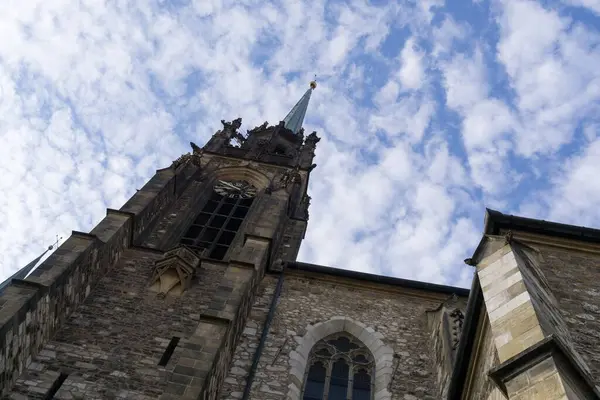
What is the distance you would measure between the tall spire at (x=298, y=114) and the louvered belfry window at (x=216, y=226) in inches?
568

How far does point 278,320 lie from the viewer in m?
12.8

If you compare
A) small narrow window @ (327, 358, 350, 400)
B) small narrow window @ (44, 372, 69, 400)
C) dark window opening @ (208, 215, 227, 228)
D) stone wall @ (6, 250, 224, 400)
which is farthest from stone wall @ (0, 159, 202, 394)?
small narrow window @ (327, 358, 350, 400)

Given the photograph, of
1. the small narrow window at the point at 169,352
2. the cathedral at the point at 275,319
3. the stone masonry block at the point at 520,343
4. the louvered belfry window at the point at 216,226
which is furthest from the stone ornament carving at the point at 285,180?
the stone masonry block at the point at 520,343

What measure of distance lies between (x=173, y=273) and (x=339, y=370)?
170 inches

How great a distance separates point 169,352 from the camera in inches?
445

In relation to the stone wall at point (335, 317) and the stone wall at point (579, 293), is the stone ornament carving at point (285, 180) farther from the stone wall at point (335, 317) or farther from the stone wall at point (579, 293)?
the stone wall at point (579, 293)

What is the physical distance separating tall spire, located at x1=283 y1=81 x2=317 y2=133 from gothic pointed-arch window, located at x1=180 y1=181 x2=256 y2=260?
44.5ft

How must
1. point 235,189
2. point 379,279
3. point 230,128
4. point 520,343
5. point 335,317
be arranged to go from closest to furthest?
point 520,343
point 335,317
point 379,279
point 235,189
point 230,128

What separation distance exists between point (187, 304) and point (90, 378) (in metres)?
3.03

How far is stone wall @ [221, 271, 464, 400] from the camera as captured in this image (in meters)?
11.3

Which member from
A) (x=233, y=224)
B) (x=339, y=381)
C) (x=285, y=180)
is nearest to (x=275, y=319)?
(x=339, y=381)

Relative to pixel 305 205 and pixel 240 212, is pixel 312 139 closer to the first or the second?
pixel 305 205

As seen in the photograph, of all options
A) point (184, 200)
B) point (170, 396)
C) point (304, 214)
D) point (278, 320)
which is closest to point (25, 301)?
point (170, 396)

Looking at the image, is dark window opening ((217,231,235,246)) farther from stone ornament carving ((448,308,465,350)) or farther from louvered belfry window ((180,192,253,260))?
stone ornament carving ((448,308,465,350))
